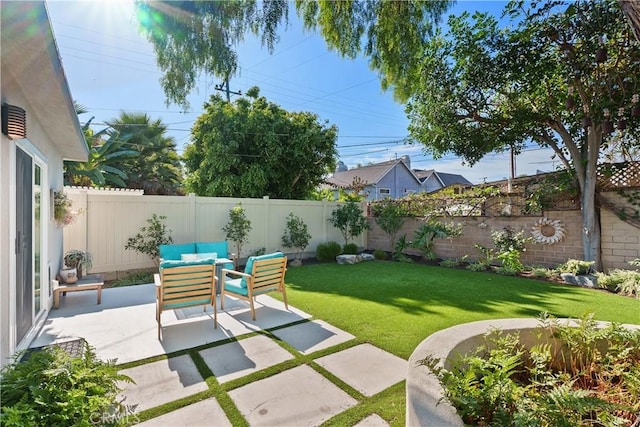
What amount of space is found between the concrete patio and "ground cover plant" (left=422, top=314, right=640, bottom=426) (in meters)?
0.89

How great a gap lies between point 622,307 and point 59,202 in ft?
31.4

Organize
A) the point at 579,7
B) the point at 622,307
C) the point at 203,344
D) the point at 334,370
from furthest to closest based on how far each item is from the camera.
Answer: the point at 579,7 → the point at 622,307 → the point at 203,344 → the point at 334,370

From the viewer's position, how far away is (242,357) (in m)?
3.29

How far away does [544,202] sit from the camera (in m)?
7.95

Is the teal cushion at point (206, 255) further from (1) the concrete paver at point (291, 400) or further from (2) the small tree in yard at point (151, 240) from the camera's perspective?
(1) the concrete paver at point (291, 400)

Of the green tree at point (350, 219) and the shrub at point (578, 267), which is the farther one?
the green tree at point (350, 219)

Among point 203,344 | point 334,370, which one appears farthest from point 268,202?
point 334,370

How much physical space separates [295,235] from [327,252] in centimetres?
123

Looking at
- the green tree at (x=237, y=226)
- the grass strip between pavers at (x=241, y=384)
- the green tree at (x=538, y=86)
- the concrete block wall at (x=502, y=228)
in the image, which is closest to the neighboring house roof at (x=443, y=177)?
the concrete block wall at (x=502, y=228)

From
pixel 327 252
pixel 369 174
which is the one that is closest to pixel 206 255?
pixel 327 252

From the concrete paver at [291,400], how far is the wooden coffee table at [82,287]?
4.02 m

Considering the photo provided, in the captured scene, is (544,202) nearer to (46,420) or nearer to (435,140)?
(435,140)
